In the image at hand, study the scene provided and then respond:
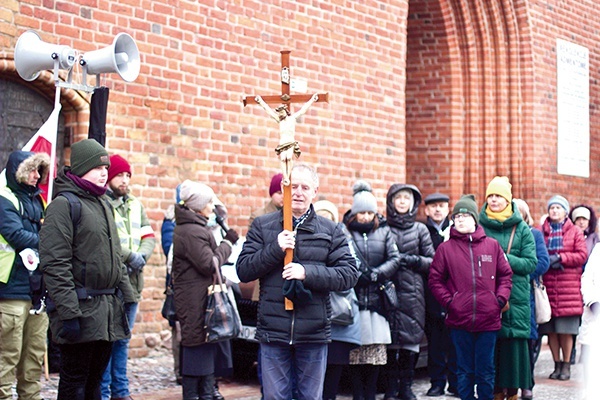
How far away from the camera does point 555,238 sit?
9453mm

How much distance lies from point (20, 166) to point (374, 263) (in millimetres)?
2739

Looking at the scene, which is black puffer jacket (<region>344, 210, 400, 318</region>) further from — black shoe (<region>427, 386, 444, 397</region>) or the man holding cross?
the man holding cross

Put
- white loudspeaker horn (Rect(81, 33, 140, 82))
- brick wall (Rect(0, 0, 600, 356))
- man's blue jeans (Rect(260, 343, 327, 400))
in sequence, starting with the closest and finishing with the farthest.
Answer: man's blue jeans (Rect(260, 343, 327, 400)), white loudspeaker horn (Rect(81, 33, 140, 82)), brick wall (Rect(0, 0, 600, 356))

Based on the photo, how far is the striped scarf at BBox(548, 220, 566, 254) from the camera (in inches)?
370

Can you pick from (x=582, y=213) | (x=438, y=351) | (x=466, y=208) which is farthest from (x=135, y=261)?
(x=582, y=213)

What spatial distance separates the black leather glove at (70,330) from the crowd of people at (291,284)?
0.01 metres

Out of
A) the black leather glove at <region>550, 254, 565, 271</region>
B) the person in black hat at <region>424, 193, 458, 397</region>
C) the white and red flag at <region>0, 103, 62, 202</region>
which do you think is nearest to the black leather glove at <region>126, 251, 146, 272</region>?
the white and red flag at <region>0, 103, 62, 202</region>

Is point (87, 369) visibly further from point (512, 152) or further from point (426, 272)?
point (512, 152)

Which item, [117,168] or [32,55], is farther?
[117,168]

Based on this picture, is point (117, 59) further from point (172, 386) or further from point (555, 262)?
point (555, 262)

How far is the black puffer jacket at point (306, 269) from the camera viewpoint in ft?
17.9

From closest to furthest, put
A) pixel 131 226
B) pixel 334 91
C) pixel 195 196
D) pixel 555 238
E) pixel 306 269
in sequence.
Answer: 1. pixel 306 269
2. pixel 195 196
3. pixel 131 226
4. pixel 555 238
5. pixel 334 91

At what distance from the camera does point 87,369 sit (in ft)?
17.9

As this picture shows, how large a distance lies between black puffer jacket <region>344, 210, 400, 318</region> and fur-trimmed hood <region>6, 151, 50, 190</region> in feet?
8.23
